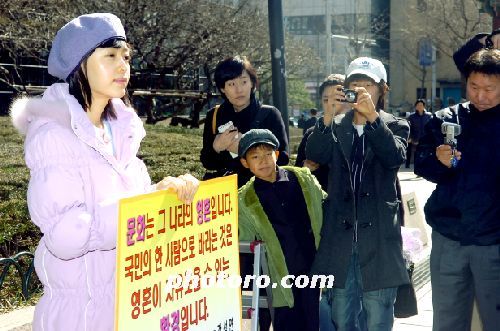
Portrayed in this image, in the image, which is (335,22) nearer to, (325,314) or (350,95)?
(325,314)

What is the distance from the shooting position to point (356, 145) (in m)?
4.53

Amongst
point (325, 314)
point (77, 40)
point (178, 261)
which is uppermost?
point (77, 40)

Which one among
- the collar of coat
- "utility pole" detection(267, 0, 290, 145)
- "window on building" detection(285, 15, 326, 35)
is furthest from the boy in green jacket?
"window on building" detection(285, 15, 326, 35)

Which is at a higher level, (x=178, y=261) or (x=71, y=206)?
(x=71, y=206)

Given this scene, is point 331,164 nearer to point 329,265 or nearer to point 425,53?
point 329,265

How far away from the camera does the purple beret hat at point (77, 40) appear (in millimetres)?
2801

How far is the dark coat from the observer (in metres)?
4.41

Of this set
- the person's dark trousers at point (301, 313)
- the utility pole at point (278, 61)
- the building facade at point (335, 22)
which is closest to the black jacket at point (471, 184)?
the person's dark trousers at point (301, 313)

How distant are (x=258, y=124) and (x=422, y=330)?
219 centimetres

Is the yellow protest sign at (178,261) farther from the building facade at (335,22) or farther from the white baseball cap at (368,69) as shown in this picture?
the building facade at (335,22)

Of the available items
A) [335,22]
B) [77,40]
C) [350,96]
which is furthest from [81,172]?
[335,22]

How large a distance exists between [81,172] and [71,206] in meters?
0.13

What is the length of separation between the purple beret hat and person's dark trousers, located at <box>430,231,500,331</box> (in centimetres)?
238

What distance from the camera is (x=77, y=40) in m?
2.80
